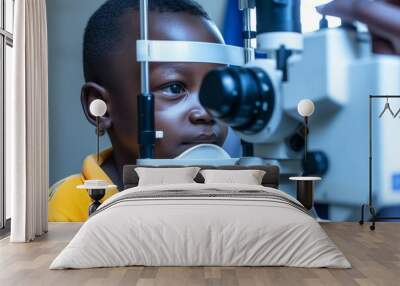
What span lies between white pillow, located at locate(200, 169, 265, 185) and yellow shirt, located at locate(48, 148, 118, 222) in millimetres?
1238

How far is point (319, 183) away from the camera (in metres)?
6.33

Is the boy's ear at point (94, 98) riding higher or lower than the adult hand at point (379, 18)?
lower

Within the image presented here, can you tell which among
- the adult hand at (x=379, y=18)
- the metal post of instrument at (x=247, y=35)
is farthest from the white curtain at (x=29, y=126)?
the adult hand at (x=379, y=18)

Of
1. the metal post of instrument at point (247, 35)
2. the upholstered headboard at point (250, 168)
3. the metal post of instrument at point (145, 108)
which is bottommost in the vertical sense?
the upholstered headboard at point (250, 168)

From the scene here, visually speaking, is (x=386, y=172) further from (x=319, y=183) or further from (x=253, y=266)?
(x=253, y=266)

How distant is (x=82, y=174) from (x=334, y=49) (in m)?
2.94

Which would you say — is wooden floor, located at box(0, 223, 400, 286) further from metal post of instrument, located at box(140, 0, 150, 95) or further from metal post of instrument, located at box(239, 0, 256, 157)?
metal post of instrument, located at box(140, 0, 150, 95)

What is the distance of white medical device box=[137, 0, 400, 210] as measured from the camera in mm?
6141

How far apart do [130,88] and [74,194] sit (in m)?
1.29

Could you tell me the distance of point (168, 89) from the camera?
635 centimetres

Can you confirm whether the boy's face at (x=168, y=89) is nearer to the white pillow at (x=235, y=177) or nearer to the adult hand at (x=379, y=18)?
the white pillow at (x=235, y=177)

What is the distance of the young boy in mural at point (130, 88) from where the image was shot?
6.34 metres

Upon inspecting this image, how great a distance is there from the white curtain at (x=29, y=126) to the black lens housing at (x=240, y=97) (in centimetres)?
167

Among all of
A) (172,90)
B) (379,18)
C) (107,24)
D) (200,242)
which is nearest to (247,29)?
(172,90)
